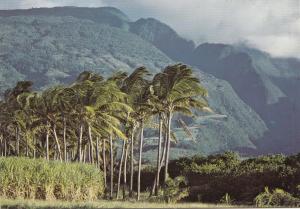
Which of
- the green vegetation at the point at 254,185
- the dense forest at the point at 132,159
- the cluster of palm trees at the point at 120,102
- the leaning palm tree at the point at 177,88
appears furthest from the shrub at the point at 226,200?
the leaning palm tree at the point at 177,88

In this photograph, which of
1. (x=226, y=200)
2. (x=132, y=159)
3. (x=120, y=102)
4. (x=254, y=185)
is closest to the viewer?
(x=226, y=200)

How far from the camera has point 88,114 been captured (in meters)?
40.1

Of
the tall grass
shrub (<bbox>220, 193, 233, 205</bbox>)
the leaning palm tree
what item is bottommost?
shrub (<bbox>220, 193, 233, 205</bbox>)

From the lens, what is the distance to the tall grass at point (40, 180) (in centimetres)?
2406

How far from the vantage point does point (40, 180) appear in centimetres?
2516

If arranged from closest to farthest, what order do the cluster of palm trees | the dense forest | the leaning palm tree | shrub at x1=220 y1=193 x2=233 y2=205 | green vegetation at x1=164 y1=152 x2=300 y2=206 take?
green vegetation at x1=164 y1=152 x2=300 y2=206 → the dense forest → shrub at x1=220 y1=193 x2=233 y2=205 → the leaning palm tree → the cluster of palm trees

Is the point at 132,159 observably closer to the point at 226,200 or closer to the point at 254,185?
the point at 254,185

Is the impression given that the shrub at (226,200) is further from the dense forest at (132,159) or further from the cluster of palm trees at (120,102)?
the cluster of palm trees at (120,102)

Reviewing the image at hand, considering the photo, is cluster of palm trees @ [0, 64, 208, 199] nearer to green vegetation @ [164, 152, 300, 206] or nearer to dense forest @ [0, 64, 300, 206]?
dense forest @ [0, 64, 300, 206]

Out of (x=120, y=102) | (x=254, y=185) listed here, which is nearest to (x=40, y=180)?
(x=254, y=185)

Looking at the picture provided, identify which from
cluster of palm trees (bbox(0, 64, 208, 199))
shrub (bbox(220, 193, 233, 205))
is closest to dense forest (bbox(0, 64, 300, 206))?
cluster of palm trees (bbox(0, 64, 208, 199))

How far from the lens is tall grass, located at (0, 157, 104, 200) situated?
2406 centimetres

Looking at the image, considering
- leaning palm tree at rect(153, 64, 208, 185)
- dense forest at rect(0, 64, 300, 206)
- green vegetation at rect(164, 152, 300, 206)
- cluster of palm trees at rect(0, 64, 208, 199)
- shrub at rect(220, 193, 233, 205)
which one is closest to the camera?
green vegetation at rect(164, 152, 300, 206)

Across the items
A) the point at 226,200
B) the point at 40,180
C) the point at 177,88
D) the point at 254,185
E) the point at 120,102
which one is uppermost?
the point at 177,88
